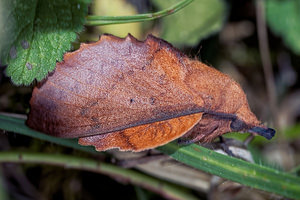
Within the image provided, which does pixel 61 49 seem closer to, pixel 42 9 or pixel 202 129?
pixel 42 9

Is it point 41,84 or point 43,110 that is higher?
point 41,84

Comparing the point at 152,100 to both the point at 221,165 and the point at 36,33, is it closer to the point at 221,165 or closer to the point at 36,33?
the point at 221,165

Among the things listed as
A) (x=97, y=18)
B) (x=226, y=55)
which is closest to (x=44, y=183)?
(x=97, y=18)

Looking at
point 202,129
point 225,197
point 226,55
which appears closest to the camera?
point 202,129

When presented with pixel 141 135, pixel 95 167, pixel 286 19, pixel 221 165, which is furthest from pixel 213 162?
pixel 286 19

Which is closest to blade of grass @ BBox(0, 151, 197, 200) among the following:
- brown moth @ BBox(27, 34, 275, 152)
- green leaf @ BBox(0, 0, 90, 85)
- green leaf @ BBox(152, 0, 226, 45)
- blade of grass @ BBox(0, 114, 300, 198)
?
blade of grass @ BBox(0, 114, 300, 198)

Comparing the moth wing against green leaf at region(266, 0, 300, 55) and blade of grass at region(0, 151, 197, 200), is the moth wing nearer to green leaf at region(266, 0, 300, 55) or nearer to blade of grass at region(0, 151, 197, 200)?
blade of grass at region(0, 151, 197, 200)
